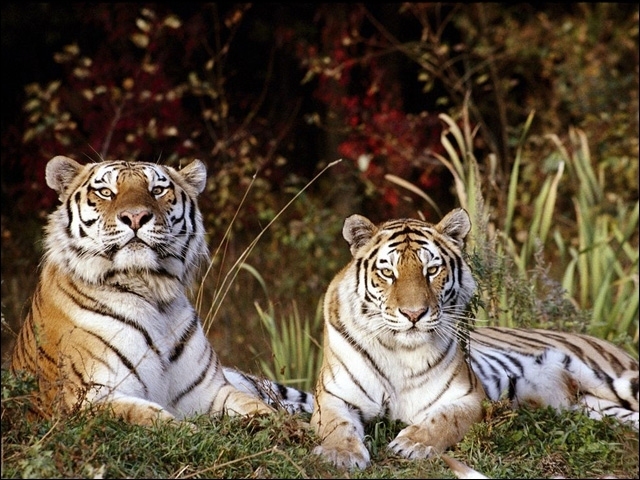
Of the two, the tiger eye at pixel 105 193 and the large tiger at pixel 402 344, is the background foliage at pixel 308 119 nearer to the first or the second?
the large tiger at pixel 402 344

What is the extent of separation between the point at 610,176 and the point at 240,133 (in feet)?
13.6

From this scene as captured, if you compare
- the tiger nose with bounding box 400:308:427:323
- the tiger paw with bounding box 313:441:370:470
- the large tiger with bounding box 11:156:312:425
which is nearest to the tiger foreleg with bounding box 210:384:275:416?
the large tiger with bounding box 11:156:312:425

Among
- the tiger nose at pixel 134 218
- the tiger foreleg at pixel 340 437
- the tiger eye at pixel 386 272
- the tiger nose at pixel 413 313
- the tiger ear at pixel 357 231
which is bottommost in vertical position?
the tiger foreleg at pixel 340 437

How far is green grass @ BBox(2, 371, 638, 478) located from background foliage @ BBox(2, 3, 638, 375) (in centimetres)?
219

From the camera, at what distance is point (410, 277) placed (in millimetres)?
4461

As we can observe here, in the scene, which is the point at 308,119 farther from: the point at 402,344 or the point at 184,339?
the point at 402,344

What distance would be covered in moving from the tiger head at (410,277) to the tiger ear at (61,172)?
1.22m

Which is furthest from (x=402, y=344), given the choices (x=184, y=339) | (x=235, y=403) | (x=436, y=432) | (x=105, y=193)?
(x=105, y=193)

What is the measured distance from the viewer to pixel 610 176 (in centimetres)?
1133

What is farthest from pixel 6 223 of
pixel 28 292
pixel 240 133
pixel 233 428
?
pixel 233 428

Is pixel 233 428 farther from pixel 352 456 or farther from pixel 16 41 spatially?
pixel 16 41

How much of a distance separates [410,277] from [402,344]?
0.98 feet

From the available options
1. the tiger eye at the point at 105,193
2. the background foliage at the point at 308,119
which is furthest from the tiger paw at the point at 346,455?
the background foliage at the point at 308,119

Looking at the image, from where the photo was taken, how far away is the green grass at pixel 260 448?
3.66 m
